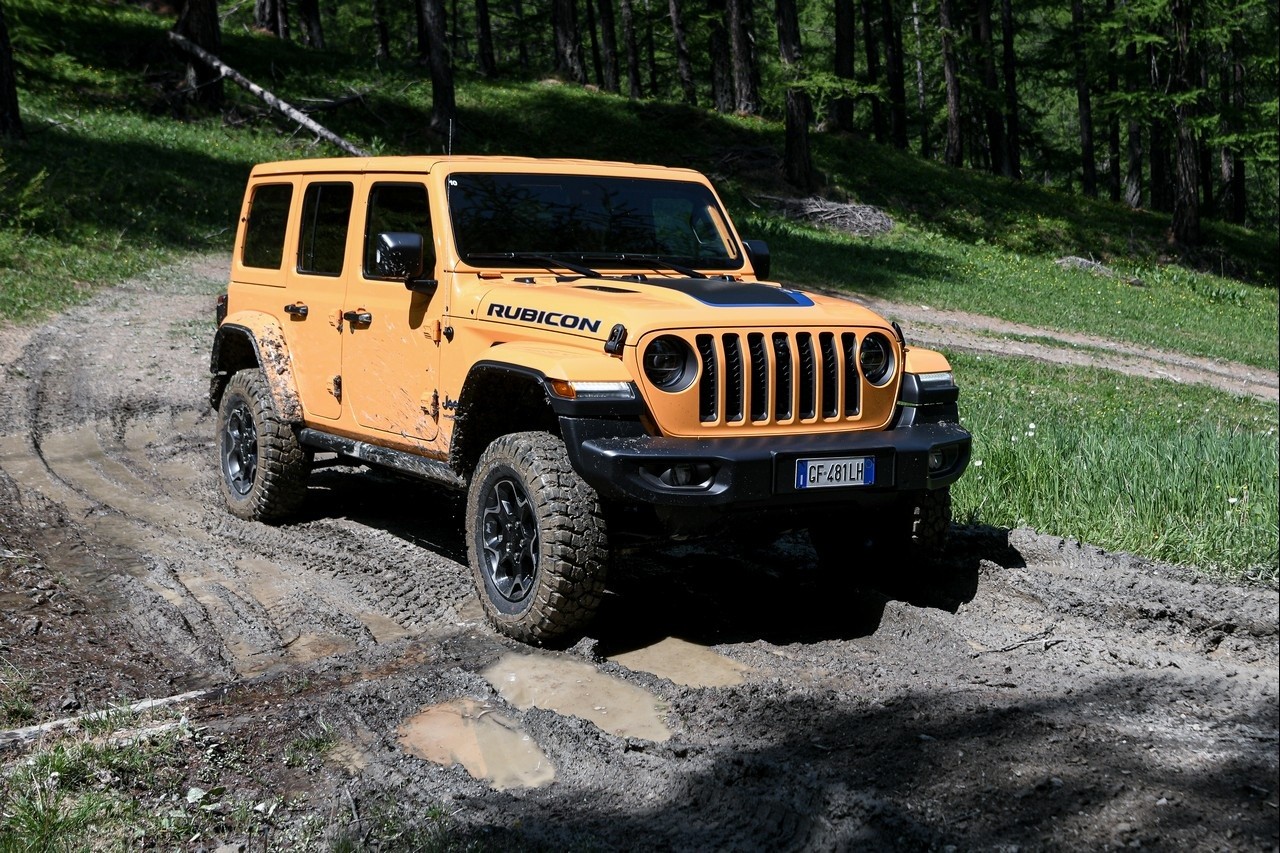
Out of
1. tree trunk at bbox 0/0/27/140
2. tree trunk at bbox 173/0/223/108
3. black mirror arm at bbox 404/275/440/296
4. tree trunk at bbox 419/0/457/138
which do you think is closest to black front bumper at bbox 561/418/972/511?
black mirror arm at bbox 404/275/440/296

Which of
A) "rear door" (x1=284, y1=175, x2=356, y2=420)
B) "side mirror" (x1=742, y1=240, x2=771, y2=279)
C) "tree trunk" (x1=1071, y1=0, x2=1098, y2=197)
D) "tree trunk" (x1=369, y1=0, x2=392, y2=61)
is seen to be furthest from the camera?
"tree trunk" (x1=369, y1=0, x2=392, y2=61)

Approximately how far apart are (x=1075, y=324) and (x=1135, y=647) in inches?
633

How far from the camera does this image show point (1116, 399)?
1305 cm

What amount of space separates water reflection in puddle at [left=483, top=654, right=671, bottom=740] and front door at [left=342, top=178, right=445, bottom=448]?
58.3 inches

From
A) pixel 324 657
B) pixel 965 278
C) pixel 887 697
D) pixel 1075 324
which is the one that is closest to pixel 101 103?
pixel 965 278

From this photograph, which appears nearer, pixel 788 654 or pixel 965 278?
pixel 788 654

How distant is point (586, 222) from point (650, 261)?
387 millimetres

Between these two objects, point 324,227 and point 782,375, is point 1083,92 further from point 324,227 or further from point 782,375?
point 782,375

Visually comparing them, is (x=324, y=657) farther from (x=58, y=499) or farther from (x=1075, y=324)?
(x=1075, y=324)

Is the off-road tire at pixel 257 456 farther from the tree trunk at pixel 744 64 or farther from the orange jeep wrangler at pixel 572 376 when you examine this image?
the tree trunk at pixel 744 64

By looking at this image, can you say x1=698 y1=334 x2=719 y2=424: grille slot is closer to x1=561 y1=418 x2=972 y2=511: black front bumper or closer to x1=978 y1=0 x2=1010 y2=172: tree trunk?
x1=561 y1=418 x2=972 y2=511: black front bumper

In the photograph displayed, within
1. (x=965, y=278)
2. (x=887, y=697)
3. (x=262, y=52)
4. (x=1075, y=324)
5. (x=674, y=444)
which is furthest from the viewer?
(x=262, y=52)

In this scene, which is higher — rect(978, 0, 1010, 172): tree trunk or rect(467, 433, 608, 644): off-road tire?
rect(978, 0, 1010, 172): tree trunk

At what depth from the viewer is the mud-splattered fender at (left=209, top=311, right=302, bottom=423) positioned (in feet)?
24.3
